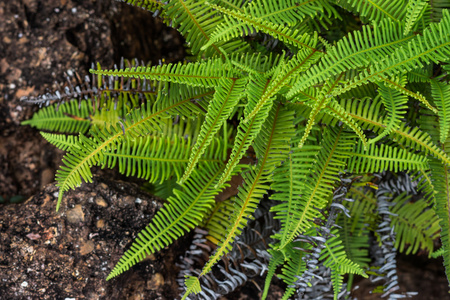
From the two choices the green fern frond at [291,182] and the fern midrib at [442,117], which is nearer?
the fern midrib at [442,117]

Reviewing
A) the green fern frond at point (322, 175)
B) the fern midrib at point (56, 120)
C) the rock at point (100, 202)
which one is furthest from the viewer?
the fern midrib at point (56, 120)

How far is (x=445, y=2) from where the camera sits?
6.04 feet

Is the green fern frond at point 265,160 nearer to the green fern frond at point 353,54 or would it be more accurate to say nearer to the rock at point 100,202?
the green fern frond at point 353,54

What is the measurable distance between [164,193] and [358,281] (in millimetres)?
1337

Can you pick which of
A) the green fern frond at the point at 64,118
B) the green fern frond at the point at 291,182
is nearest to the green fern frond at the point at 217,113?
the green fern frond at the point at 291,182

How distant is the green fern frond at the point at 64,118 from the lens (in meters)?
2.16

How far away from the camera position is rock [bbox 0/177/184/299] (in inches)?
72.2

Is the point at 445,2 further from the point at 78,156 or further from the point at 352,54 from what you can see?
the point at 78,156

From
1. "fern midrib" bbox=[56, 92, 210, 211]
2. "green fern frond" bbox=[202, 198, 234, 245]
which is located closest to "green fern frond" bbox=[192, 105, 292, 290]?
"green fern frond" bbox=[202, 198, 234, 245]

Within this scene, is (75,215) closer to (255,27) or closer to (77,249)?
(77,249)

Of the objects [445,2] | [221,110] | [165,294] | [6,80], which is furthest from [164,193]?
[445,2]

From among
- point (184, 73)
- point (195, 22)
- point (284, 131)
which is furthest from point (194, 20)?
point (284, 131)

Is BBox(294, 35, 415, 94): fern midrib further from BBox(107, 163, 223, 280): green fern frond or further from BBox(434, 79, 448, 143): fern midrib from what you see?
BBox(107, 163, 223, 280): green fern frond

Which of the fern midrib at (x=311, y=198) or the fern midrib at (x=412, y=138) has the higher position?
the fern midrib at (x=412, y=138)
